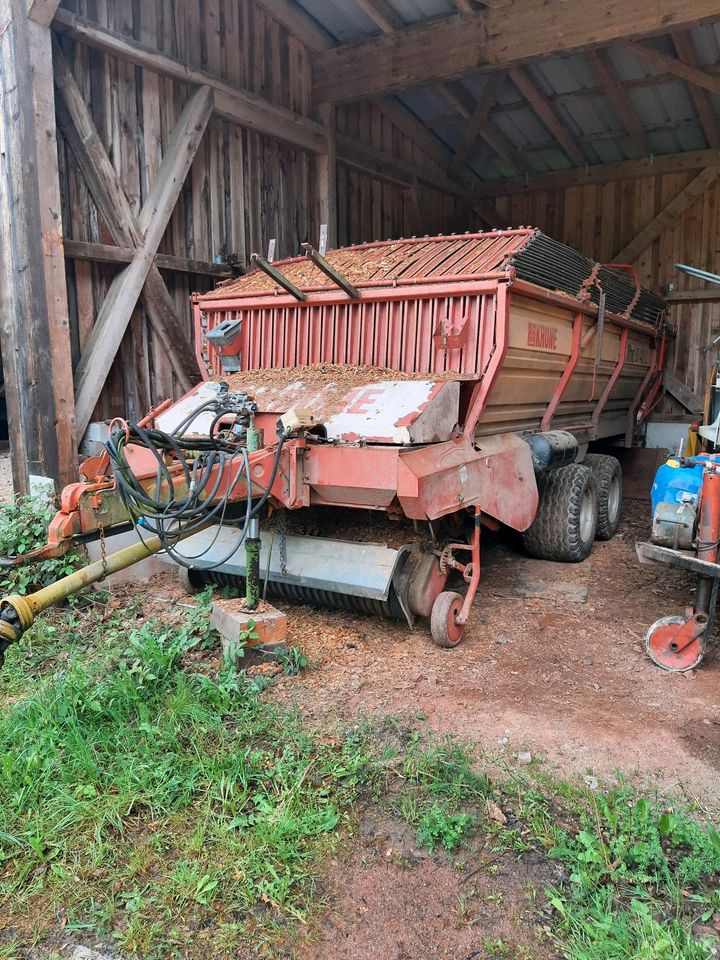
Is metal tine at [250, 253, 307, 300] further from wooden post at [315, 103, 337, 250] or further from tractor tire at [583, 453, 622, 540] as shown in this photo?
wooden post at [315, 103, 337, 250]

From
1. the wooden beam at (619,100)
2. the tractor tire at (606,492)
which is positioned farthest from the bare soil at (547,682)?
the wooden beam at (619,100)

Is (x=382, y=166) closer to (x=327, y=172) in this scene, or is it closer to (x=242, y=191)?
(x=327, y=172)

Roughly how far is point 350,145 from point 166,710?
827 centimetres

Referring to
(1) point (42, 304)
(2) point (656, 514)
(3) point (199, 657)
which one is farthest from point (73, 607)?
(2) point (656, 514)

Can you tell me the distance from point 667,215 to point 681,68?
2704 mm

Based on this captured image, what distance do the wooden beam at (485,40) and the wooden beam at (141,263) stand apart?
2235mm

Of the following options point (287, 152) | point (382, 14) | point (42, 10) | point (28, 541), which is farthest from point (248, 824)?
point (382, 14)

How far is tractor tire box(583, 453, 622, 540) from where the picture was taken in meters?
6.79

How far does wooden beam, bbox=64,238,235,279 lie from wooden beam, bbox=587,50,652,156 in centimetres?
507

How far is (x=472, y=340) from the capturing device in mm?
4547

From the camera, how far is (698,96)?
905 cm

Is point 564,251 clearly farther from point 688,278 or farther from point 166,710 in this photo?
point 688,278

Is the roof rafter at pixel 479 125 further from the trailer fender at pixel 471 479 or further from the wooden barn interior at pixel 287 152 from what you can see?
the trailer fender at pixel 471 479

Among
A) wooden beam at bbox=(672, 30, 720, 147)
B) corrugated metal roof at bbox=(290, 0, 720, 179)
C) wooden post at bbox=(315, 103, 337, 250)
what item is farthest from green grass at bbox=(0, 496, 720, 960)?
wooden beam at bbox=(672, 30, 720, 147)
